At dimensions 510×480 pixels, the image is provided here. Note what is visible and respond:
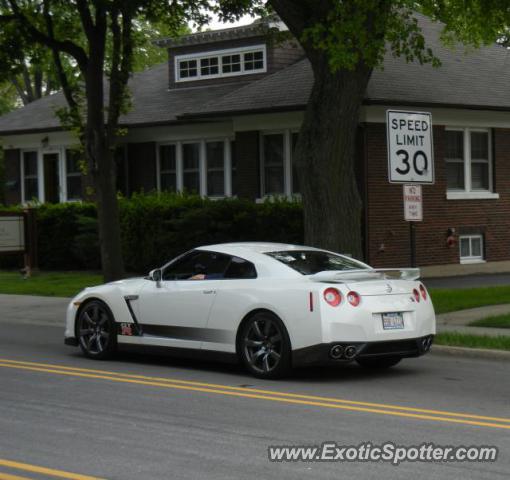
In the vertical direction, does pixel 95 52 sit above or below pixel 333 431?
above

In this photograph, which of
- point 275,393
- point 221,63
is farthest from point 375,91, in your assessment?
Result: point 275,393

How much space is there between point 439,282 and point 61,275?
969cm

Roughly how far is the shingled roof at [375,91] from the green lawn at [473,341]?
1005cm

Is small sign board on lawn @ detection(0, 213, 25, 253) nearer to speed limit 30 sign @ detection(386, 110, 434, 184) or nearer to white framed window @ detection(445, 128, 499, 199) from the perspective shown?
white framed window @ detection(445, 128, 499, 199)

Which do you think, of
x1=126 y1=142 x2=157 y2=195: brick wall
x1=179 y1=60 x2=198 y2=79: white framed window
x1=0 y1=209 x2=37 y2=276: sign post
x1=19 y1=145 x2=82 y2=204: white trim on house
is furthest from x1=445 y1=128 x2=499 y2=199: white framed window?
x1=19 y1=145 x2=82 y2=204: white trim on house

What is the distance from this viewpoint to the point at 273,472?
6898 mm

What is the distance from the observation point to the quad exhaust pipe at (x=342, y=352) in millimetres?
10430

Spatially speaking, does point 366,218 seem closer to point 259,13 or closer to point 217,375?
point 259,13

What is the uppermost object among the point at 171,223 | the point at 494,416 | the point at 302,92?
the point at 302,92

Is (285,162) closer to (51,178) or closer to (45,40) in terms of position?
(45,40)

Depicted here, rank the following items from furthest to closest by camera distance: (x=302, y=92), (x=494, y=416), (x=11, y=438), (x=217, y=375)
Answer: (x=302, y=92)
(x=217, y=375)
(x=494, y=416)
(x=11, y=438)

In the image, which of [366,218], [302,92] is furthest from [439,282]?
[302,92]

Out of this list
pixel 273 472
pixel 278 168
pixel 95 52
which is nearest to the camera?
pixel 273 472

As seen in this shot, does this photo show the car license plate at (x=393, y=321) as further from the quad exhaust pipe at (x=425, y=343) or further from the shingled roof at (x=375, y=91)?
the shingled roof at (x=375, y=91)
